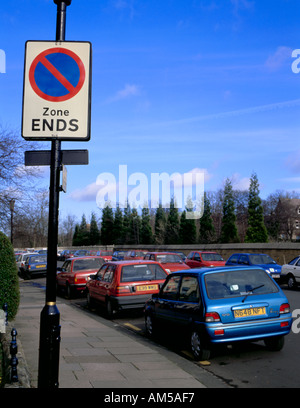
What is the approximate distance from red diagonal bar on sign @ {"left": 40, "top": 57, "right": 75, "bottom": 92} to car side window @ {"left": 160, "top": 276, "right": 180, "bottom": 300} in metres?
5.20

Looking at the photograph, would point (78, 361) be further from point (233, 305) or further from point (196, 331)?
point (233, 305)

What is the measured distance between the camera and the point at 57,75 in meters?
4.89

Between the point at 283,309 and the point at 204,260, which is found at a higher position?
the point at 204,260

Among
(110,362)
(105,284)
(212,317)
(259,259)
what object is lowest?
(110,362)

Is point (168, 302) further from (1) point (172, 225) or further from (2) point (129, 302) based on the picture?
(1) point (172, 225)

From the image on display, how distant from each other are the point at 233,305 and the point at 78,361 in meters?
2.64

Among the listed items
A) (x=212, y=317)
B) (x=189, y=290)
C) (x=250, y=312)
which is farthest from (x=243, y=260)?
(x=212, y=317)

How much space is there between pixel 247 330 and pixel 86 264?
12.0 meters

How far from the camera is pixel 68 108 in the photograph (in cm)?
Answer: 482

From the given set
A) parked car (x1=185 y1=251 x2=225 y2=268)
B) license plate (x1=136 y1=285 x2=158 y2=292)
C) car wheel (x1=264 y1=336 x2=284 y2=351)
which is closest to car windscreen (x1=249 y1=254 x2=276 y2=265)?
parked car (x1=185 y1=251 x2=225 y2=268)

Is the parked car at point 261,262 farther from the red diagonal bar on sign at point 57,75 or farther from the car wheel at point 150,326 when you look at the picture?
the red diagonal bar on sign at point 57,75
